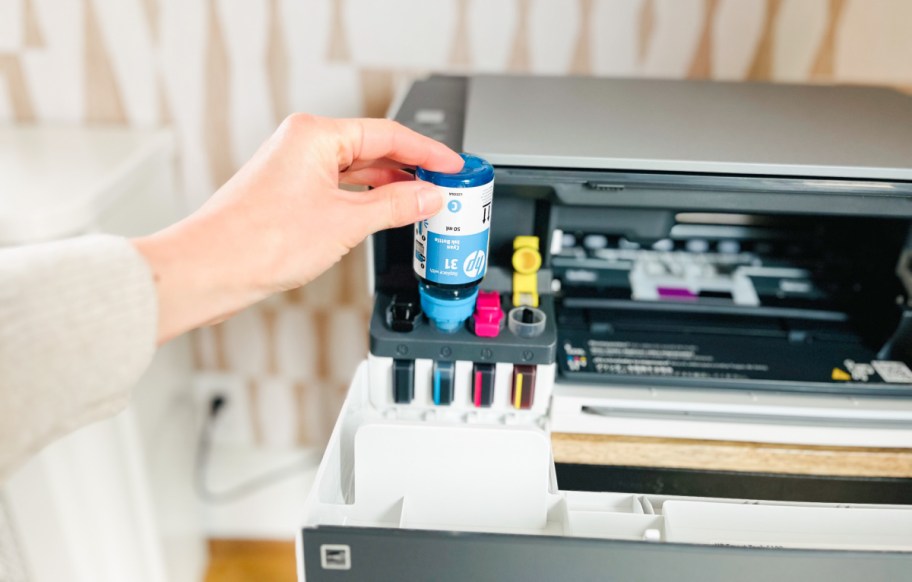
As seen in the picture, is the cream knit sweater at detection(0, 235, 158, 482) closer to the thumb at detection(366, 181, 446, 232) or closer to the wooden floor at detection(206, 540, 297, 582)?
the thumb at detection(366, 181, 446, 232)

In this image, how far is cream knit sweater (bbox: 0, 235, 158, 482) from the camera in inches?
16.1

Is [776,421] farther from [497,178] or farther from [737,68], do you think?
[737,68]

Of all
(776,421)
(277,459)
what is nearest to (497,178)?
(776,421)

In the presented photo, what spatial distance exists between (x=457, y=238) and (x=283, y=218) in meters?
0.14

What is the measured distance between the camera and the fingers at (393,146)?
56 cm

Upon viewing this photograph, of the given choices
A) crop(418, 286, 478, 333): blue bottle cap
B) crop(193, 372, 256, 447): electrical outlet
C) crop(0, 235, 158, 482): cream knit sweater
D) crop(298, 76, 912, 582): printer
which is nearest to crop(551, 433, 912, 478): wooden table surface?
crop(298, 76, 912, 582): printer

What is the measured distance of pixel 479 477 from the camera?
584mm

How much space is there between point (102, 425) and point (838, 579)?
0.86 m

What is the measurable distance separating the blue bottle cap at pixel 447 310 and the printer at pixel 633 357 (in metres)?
0.01

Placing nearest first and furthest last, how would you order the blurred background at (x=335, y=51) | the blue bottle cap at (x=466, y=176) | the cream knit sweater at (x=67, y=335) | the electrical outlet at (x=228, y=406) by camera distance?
the cream knit sweater at (x=67, y=335) < the blue bottle cap at (x=466, y=176) < the blurred background at (x=335, y=51) < the electrical outlet at (x=228, y=406)

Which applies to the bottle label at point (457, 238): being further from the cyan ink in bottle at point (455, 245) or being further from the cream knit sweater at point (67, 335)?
the cream knit sweater at point (67, 335)

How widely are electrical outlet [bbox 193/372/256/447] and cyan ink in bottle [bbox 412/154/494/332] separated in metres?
0.87

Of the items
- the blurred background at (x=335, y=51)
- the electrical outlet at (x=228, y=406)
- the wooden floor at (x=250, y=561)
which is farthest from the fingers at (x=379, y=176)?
the wooden floor at (x=250, y=561)

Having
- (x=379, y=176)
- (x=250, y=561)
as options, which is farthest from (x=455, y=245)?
(x=250, y=561)
